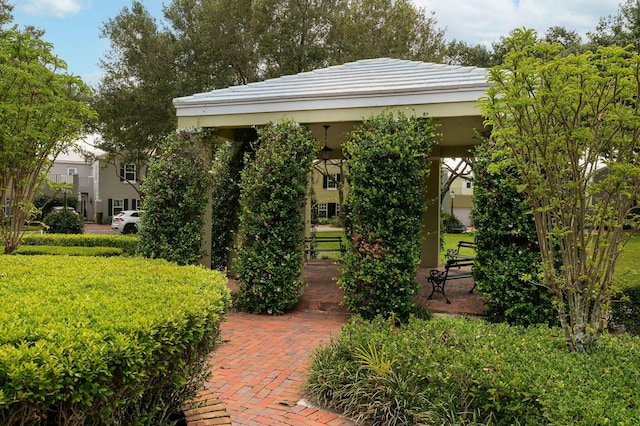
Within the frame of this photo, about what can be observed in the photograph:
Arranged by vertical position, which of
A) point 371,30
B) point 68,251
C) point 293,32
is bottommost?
point 68,251

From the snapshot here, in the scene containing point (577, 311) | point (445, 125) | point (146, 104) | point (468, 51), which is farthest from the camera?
point (468, 51)

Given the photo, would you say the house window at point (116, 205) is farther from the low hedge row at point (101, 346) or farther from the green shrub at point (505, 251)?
the low hedge row at point (101, 346)

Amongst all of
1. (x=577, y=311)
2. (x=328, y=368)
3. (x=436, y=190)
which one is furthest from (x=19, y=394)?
(x=436, y=190)

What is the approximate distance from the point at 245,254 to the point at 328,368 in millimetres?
3655

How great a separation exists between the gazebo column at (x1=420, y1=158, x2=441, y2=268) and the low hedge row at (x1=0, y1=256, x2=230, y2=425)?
898 cm

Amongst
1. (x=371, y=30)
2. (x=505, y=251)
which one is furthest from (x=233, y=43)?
(x=505, y=251)

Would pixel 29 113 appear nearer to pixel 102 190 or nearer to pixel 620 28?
pixel 620 28

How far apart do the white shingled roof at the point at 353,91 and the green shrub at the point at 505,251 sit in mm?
1143

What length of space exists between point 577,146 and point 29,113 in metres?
6.54

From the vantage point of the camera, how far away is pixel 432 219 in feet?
39.7

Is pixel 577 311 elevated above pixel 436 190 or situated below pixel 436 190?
below

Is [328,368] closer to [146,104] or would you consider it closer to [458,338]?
[458,338]

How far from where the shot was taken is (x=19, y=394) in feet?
6.43

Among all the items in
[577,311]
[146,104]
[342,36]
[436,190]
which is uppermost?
[342,36]
